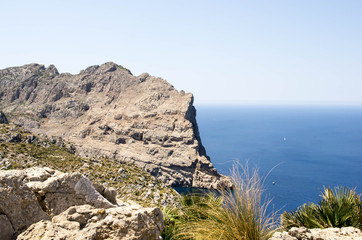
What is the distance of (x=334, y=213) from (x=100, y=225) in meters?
6.74

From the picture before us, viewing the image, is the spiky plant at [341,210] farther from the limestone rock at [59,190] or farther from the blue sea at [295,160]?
the blue sea at [295,160]

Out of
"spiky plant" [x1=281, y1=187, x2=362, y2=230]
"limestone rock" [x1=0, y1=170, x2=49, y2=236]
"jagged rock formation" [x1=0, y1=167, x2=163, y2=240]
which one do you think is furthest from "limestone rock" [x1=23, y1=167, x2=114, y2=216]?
"spiky plant" [x1=281, y1=187, x2=362, y2=230]

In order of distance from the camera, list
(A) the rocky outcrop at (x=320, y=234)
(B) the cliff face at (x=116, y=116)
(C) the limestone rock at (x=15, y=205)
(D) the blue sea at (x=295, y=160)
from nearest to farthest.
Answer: (C) the limestone rock at (x=15, y=205), (A) the rocky outcrop at (x=320, y=234), (D) the blue sea at (x=295, y=160), (B) the cliff face at (x=116, y=116)

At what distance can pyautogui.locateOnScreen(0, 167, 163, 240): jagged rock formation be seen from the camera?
496 cm

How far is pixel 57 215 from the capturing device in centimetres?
583

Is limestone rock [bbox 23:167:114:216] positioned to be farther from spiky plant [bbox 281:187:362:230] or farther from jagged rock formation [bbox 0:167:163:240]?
spiky plant [bbox 281:187:362:230]

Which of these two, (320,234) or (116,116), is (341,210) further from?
(116,116)

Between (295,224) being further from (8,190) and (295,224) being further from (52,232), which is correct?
(8,190)

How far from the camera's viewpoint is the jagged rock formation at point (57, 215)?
4.96 metres

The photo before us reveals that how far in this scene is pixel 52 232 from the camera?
15.8ft

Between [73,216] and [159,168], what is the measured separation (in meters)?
81.1

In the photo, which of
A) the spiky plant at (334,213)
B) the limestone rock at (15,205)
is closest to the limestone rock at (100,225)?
the limestone rock at (15,205)

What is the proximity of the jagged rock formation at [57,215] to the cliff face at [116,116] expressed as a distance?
68.9m

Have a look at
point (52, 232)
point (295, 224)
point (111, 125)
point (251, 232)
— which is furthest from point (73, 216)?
point (111, 125)
